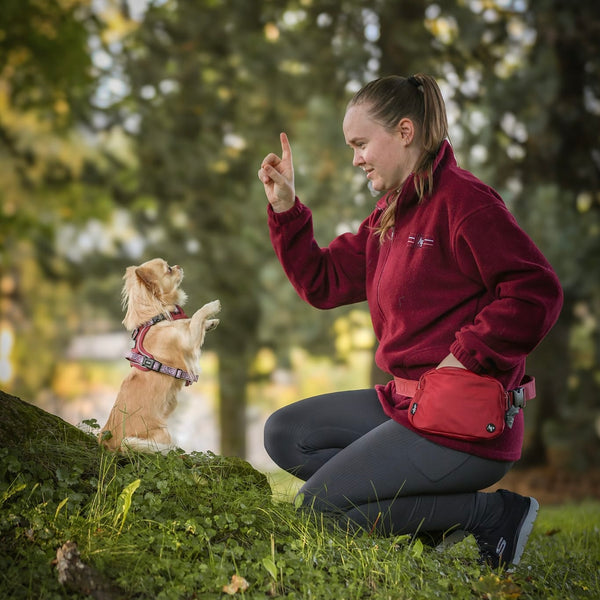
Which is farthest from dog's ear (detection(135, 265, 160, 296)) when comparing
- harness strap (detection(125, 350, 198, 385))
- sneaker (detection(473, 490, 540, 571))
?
sneaker (detection(473, 490, 540, 571))

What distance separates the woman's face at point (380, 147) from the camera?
10.0ft

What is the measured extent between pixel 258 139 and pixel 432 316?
22.3 feet

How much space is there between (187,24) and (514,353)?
26.3 feet

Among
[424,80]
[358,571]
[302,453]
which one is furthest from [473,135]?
[358,571]

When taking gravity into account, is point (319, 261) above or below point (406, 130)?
below

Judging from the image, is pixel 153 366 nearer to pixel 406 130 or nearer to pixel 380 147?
pixel 380 147

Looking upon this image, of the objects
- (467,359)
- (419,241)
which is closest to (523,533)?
(467,359)

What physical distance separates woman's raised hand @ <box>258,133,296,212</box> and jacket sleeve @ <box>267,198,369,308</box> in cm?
6

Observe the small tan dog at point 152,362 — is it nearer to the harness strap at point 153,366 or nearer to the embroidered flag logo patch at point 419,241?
the harness strap at point 153,366

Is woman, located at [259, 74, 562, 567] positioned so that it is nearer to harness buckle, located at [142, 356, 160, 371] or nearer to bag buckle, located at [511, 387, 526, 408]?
bag buckle, located at [511, 387, 526, 408]

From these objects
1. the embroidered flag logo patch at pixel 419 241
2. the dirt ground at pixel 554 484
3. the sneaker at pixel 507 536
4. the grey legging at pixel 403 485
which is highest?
the embroidered flag logo patch at pixel 419 241

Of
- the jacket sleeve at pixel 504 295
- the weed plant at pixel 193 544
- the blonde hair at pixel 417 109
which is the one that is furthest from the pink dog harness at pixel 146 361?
the blonde hair at pixel 417 109

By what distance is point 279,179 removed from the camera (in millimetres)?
3309

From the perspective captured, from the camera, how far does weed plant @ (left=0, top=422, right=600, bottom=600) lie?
2480mm
